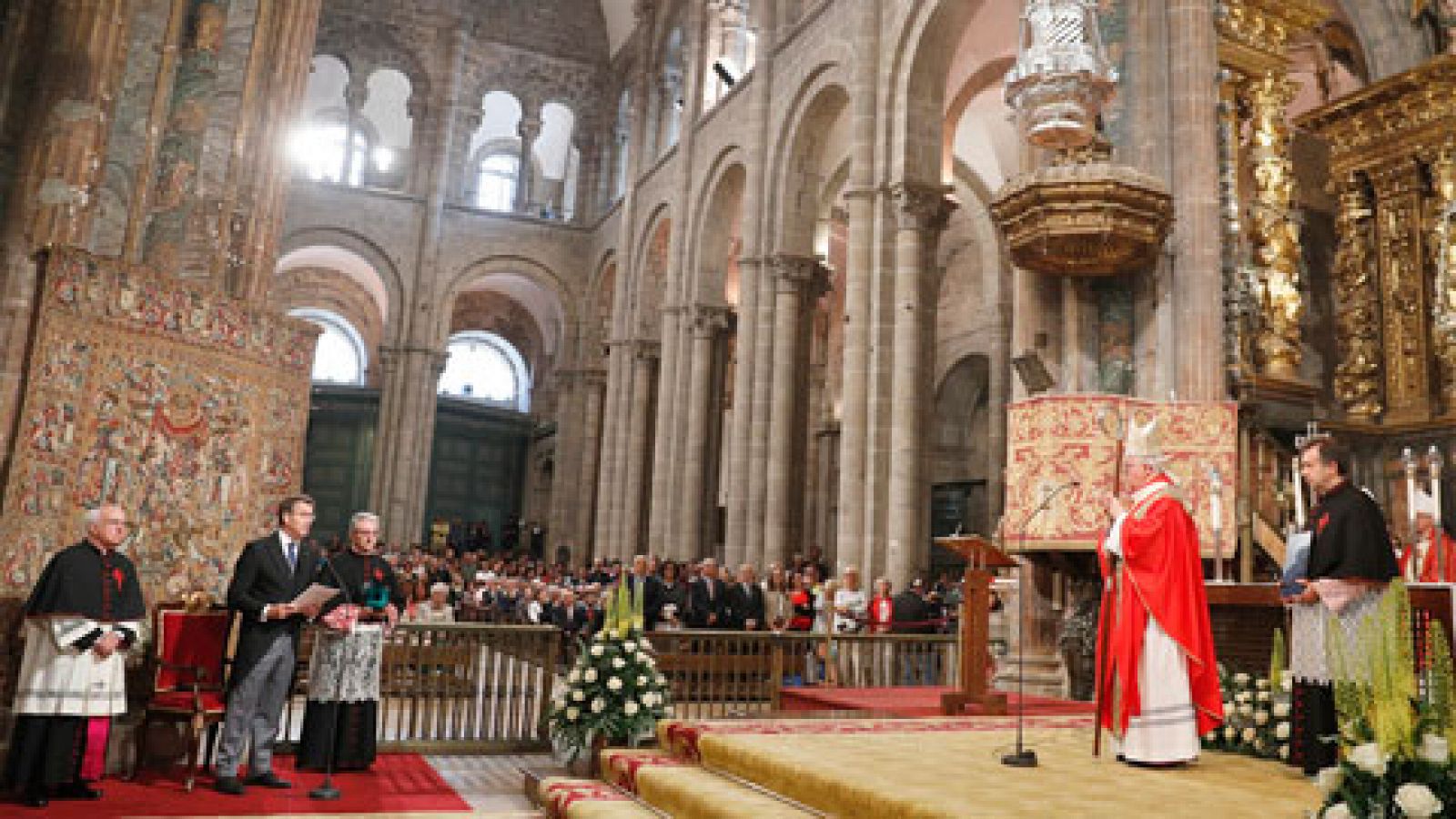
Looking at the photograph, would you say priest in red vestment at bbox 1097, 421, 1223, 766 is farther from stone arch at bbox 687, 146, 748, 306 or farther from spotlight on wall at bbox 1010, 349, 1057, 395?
stone arch at bbox 687, 146, 748, 306

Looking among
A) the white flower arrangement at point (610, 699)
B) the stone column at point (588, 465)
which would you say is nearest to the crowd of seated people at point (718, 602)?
the white flower arrangement at point (610, 699)

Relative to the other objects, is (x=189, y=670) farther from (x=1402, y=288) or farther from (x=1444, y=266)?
(x=1402, y=288)

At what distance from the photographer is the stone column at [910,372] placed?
13.1 metres

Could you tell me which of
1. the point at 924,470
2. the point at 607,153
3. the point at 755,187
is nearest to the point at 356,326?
the point at 607,153

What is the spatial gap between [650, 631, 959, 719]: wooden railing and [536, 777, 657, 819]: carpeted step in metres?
2.77

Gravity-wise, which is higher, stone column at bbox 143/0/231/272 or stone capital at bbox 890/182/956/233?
stone capital at bbox 890/182/956/233

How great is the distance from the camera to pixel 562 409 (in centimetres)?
2709

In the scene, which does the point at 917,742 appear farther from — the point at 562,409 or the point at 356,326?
the point at 356,326

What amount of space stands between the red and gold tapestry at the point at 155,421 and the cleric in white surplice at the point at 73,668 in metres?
0.77

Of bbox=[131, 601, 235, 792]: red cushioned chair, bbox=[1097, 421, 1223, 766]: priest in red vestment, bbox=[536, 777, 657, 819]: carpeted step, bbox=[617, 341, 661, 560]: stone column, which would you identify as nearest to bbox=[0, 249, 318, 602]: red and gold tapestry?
bbox=[131, 601, 235, 792]: red cushioned chair

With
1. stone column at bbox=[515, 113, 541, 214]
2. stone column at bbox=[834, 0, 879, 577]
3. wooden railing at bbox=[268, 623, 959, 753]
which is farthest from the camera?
stone column at bbox=[515, 113, 541, 214]

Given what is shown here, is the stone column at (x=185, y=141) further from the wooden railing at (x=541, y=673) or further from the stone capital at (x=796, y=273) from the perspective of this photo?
the stone capital at (x=796, y=273)

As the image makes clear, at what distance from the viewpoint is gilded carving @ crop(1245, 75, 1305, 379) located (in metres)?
10.3

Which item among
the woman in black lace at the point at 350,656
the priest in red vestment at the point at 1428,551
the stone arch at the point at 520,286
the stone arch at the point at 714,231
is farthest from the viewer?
the stone arch at the point at 520,286
